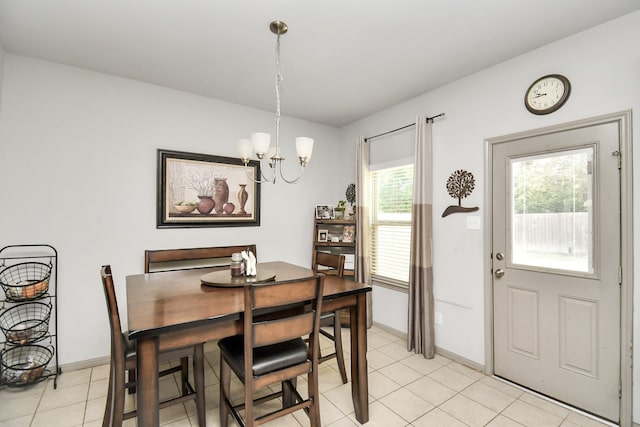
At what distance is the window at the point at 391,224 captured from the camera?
3.54 metres

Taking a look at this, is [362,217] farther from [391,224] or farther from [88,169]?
[88,169]

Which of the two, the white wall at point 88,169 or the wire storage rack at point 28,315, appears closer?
the wire storage rack at point 28,315

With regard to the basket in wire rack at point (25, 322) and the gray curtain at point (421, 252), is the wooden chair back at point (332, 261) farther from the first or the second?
the basket in wire rack at point (25, 322)

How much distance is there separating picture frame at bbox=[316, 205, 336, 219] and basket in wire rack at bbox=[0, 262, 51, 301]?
110 inches

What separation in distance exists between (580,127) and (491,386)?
7.00 feet

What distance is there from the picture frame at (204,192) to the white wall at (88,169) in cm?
9

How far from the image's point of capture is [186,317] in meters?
1.52

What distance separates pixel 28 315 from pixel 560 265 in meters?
4.36

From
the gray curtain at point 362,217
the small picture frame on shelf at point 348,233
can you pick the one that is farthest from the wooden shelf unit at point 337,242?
the gray curtain at point 362,217

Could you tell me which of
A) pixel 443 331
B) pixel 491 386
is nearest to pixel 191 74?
pixel 443 331

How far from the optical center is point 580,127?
2.18 metres

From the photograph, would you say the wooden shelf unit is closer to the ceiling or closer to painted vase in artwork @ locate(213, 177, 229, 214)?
painted vase in artwork @ locate(213, 177, 229, 214)

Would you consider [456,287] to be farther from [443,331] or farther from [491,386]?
[491,386]

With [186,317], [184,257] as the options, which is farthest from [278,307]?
[184,257]
